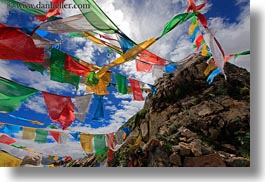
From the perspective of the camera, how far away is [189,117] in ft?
7.57

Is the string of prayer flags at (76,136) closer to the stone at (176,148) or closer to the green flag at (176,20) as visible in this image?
the stone at (176,148)

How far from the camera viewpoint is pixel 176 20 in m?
2.30

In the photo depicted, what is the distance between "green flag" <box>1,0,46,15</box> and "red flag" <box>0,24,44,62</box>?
12cm

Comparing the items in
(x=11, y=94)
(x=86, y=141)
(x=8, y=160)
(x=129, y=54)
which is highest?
(x=129, y=54)

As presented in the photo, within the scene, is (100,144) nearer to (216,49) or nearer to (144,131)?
(144,131)

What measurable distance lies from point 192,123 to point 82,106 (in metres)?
0.63

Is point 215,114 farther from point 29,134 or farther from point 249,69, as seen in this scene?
point 29,134

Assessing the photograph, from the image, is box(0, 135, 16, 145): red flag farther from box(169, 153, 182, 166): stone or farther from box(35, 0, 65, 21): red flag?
box(169, 153, 182, 166): stone

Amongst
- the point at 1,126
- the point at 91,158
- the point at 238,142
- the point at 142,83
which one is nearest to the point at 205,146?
the point at 238,142

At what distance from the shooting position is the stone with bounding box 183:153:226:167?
227cm

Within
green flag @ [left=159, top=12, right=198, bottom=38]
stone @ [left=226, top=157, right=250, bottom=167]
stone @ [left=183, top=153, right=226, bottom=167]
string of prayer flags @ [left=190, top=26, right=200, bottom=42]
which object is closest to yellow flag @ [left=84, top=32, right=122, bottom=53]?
green flag @ [left=159, top=12, right=198, bottom=38]

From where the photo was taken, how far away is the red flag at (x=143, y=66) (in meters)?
2.31

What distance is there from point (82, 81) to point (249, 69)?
95 cm

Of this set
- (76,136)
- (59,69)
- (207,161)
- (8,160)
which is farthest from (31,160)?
(207,161)
